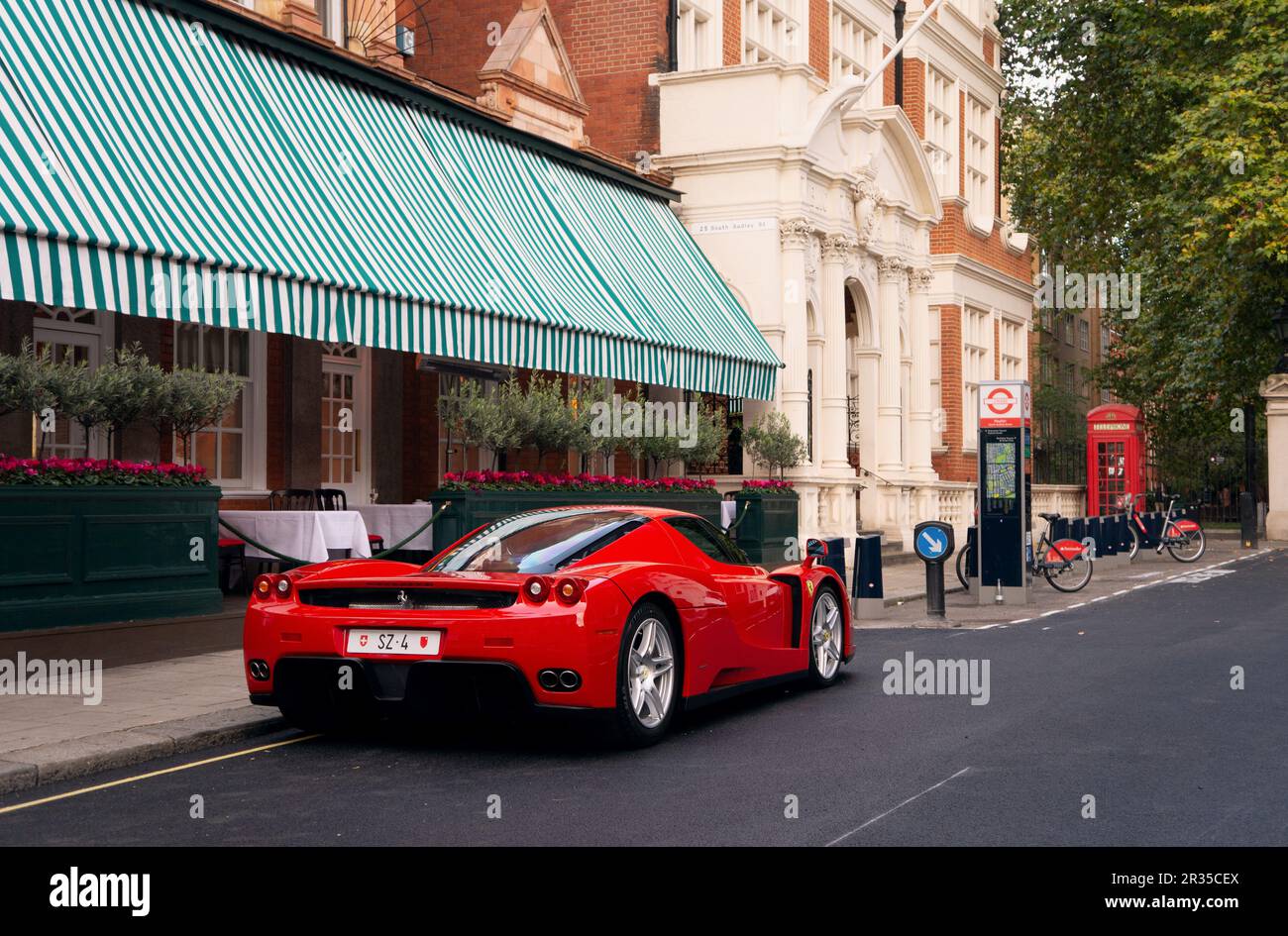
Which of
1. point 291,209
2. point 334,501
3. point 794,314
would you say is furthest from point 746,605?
point 794,314

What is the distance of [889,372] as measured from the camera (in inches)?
1066

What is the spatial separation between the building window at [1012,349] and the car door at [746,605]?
92.5 ft

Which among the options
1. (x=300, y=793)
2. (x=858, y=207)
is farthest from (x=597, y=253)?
(x=300, y=793)

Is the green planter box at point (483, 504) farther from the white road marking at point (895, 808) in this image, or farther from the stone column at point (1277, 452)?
the stone column at point (1277, 452)

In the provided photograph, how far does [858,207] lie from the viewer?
25250mm

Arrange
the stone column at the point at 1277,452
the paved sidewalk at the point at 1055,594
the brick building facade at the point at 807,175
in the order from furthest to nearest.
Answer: the stone column at the point at 1277,452 < the brick building facade at the point at 807,175 < the paved sidewalk at the point at 1055,594

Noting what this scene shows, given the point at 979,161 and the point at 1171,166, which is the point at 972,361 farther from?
the point at 1171,166

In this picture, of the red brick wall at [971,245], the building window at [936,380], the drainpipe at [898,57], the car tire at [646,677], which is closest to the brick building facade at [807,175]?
the drainpipe at [898,57]

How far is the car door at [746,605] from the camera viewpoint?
8.83 meters

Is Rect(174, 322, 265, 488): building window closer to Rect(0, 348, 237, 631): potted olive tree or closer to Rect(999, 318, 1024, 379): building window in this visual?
Rect(0, 348, 237, 631): potted olive tree

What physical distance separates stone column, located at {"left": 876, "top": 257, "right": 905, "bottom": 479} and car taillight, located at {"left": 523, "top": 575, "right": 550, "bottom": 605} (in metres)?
20.3

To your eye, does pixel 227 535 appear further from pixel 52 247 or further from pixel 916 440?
pixel 916 440

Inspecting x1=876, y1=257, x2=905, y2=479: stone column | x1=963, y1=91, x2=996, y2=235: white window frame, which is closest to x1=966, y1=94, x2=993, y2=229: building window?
x1=963, y1=91, x2=996, y2=235: white window frame
